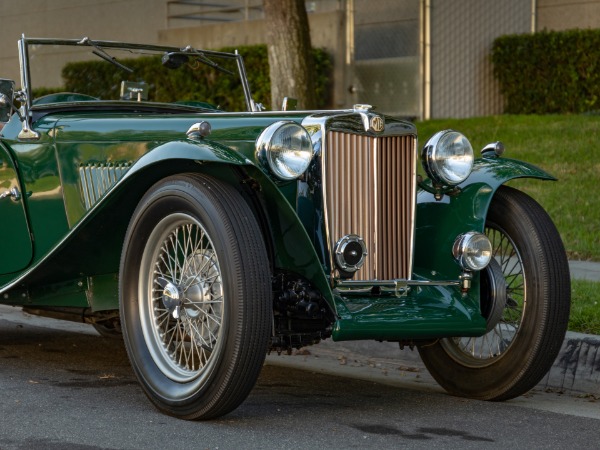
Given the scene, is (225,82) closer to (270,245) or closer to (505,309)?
(505,309)

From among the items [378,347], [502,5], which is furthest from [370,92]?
[378,347]

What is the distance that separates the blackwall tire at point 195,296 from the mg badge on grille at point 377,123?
0.77 meters

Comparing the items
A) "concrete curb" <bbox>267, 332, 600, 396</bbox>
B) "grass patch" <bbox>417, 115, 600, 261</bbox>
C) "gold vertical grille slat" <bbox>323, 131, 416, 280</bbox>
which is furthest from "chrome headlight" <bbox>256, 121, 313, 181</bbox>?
"grass patch" <bbox>417, 115, 600, 261</bbox>

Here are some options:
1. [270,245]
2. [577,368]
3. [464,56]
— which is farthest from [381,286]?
[464,56]

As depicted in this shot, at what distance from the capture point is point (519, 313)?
5109mm

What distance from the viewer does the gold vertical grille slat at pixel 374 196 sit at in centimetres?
480

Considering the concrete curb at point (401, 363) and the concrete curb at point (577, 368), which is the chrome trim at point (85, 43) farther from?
the concrete curb at point (577, 368)

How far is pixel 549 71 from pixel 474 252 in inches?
420

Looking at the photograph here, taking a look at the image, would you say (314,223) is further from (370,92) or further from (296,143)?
(370,92)

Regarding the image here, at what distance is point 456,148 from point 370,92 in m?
10.7

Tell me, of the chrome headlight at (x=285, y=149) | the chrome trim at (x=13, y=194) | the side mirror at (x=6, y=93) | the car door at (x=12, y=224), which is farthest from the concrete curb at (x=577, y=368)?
the side mirror at (x=6, y=93)

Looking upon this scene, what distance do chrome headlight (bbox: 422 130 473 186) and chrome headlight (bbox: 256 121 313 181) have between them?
0.76 m

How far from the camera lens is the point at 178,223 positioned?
4699 millimetres

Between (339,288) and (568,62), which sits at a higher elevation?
(568,62)
